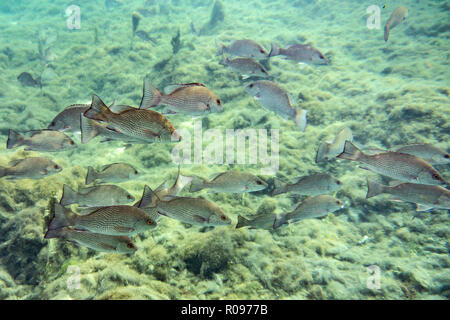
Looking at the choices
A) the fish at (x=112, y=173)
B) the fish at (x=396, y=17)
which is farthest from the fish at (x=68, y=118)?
the fish at (x=396, y=17)

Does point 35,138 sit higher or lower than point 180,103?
lower

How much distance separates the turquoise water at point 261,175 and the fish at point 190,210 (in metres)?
0.57

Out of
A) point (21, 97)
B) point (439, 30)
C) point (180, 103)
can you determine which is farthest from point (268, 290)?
point (439, 30)

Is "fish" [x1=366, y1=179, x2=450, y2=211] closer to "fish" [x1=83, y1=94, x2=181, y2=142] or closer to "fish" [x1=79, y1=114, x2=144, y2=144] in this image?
"fish" [x1=83, y1=94, x2=181, y2=142]

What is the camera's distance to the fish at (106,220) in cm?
215

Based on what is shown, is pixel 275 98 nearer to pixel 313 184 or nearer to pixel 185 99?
pixel 313 184

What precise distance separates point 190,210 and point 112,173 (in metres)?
1.47

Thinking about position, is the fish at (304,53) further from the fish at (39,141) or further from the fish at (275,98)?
the fish at (39,141)

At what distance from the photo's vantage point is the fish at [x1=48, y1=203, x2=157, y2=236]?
2.15 metres

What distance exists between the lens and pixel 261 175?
4.74 meters

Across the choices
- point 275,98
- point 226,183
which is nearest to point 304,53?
point 275,98
